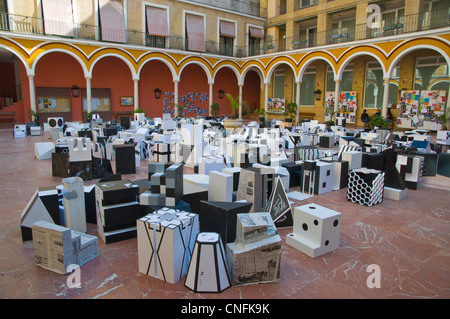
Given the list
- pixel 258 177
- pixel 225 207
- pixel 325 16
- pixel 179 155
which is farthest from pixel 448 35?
pixel 225 207

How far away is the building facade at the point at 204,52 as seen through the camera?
1551cm

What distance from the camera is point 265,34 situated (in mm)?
24156

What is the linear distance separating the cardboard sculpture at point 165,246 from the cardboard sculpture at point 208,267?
0.18m

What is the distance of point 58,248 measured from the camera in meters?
2.91

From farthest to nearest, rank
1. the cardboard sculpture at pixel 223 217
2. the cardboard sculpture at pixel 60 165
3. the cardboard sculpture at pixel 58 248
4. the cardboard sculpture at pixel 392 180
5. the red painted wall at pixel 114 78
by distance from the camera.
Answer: the red painted wall at pixel 114 78
the cardboard sculpture at pixel 60 165
the cardboard sculpture at pixel 392 180
the cardboard sculpture at pixel 223 217
the cardboard sculpture at pixel 58 248

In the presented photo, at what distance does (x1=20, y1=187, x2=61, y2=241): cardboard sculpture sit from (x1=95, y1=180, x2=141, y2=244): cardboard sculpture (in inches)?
19.9

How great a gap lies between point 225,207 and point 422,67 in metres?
16.9

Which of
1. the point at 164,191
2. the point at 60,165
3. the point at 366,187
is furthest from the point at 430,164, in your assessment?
the point at 60,165

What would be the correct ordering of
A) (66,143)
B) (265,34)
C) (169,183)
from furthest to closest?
1. (265,34)
2. (66,143)
3. (169,183)

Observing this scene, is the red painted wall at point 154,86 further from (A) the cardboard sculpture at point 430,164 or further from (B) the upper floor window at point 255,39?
(A) the cardboard sculpture at point 430,164

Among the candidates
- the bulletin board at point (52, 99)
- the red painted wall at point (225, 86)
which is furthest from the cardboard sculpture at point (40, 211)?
the red painted wall at point (225, 86)

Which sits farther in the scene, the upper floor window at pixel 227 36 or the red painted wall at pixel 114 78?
the upper floor window at pixel 227 36

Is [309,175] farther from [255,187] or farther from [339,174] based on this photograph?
[255,187]

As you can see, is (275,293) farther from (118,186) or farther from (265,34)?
(265,34)
